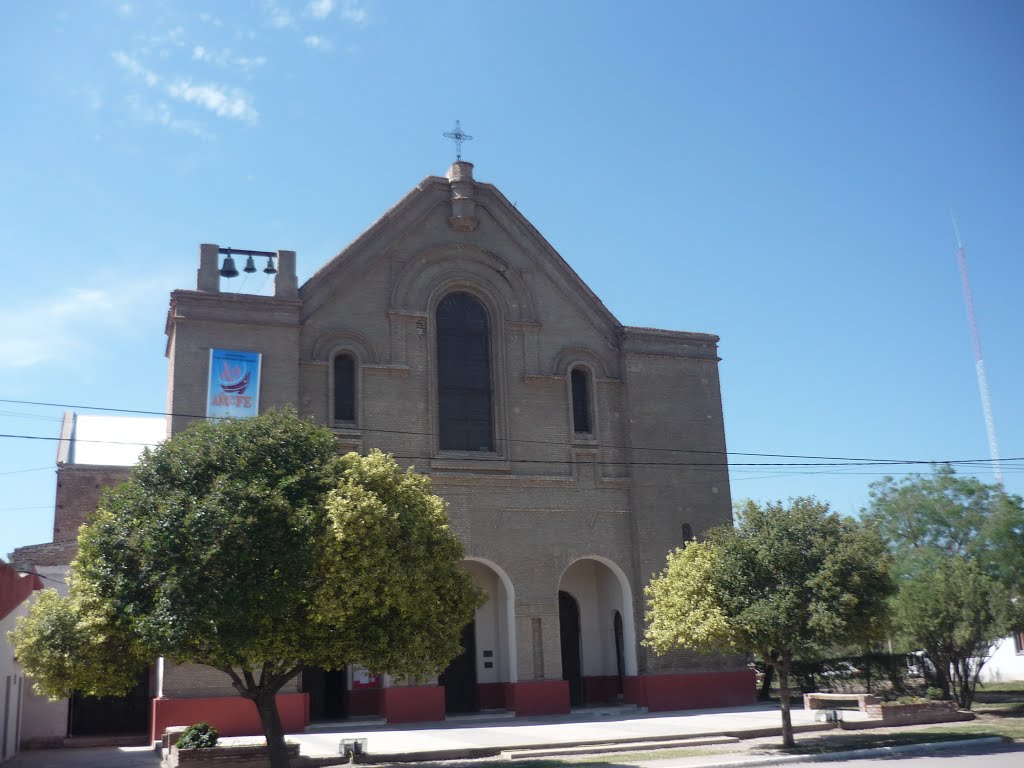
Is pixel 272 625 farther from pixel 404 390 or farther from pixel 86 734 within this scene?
pixel 86 734

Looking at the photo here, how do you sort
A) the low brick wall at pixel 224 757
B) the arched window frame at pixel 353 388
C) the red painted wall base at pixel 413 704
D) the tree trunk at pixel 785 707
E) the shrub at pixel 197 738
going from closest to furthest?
the low brick wall at pixel 224 757, the shrub at pixel 197 738, the tree trunk at pixel 785 707, the red painted wall base at pixel 413 704, the arched window frame at pixel 353 388

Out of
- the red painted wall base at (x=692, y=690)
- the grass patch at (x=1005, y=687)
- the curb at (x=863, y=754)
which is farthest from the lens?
the grass patch at (x=1005, y=687)

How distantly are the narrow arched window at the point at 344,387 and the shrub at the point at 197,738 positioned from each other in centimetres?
1095

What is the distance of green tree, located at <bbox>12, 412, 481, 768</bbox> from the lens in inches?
670

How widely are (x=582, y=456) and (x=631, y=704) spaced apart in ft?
26.0

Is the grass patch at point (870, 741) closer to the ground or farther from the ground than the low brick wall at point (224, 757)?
closer to the ground

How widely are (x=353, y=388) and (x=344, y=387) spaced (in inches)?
11.2

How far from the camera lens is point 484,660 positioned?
3166cm

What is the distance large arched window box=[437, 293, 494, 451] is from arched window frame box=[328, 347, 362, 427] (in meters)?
2.61

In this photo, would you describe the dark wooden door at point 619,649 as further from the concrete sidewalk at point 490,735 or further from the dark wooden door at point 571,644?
the concrete sidewalk at point 490,735

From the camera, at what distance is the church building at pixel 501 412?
28859 mm

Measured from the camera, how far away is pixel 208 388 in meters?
27.8

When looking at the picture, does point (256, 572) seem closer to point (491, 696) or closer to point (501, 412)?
point (501, 412)

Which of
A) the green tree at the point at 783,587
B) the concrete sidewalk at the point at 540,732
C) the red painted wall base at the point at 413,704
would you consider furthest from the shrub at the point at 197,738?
the green tree at the point at 783,587
